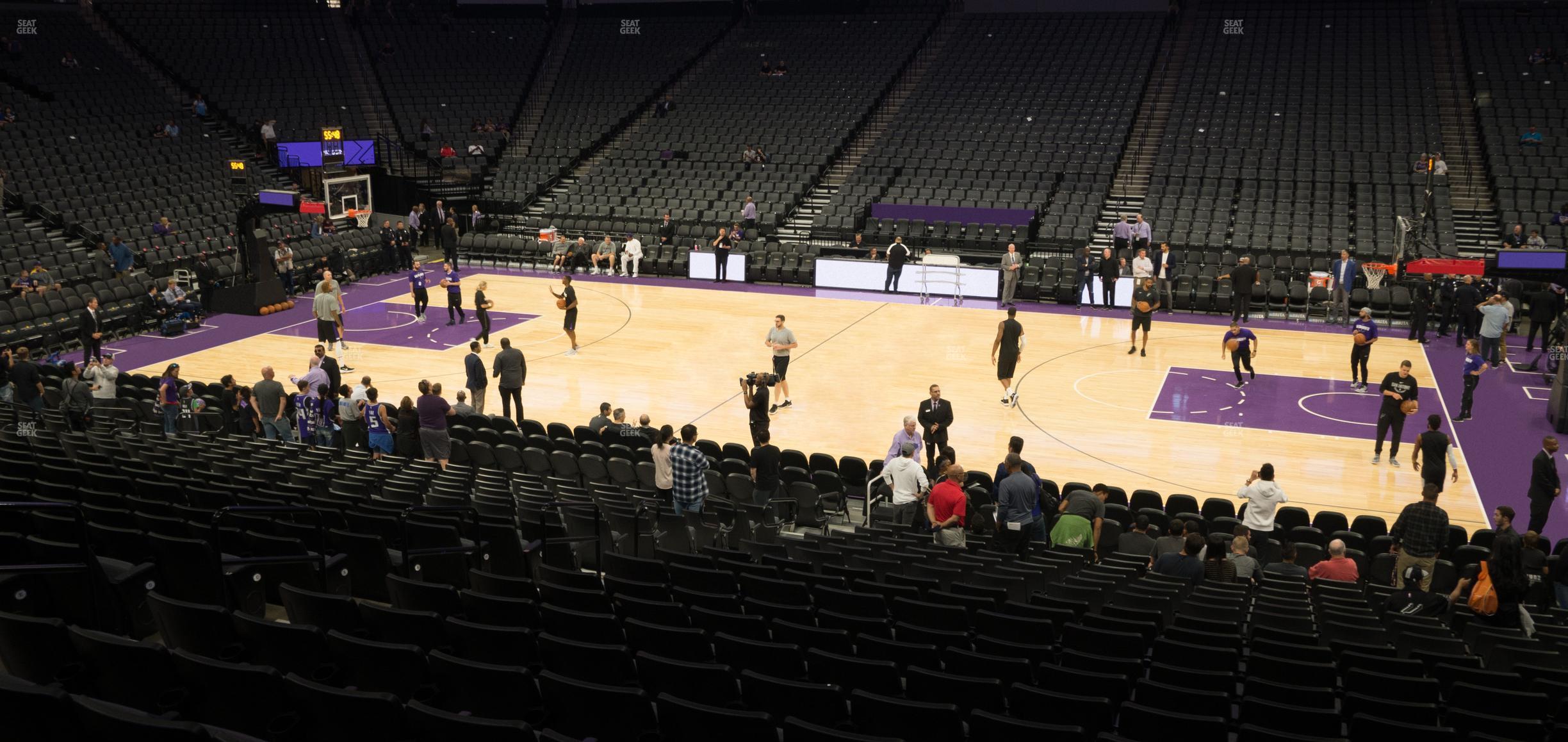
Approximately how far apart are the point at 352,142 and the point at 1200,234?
2525cm

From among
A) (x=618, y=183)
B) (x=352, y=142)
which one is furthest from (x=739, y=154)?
(x=352, y=142)

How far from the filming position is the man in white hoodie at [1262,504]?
12.4 meters

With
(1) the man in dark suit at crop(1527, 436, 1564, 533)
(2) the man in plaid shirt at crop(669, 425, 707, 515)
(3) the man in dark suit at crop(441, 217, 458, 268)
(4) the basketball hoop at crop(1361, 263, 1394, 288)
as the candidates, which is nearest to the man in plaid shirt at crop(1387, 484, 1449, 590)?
(1) the man in dark suit at crop(1527, 436, 1564, 533)

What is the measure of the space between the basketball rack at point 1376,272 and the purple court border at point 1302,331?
1.19 metres

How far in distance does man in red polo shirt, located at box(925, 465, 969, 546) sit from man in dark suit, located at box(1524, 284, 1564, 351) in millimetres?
15496

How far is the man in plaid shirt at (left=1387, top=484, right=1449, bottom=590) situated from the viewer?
11391 mm

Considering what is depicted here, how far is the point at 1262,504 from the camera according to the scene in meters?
12.5

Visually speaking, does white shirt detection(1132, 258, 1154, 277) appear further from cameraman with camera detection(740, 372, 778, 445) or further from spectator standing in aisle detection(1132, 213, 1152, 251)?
cameraman with camera detection(740, 372, 778, 445)

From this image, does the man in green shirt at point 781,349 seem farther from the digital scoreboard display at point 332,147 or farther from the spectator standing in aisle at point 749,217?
the digital scoreboard display at point 332,147

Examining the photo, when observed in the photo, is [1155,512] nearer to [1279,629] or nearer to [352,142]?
[1279,629]

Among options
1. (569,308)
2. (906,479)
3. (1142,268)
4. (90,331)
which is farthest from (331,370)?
(1142,268)

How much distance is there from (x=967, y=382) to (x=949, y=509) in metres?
8.92

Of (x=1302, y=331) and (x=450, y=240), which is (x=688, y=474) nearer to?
(x=1302, y=331)

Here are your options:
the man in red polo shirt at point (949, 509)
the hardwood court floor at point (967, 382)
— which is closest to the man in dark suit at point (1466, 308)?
the hardwood court floor at point (967, 382)
